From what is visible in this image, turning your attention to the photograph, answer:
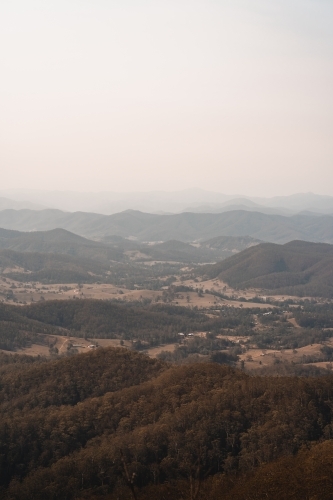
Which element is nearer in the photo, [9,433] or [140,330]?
[9,433]

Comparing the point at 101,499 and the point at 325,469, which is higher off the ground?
the point at 325,469

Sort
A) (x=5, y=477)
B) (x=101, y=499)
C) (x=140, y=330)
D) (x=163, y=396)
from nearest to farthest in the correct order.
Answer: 1. (x=101, y=499)
2. (x=5, y=477)
3. (x=163, y=396)
4. (x=140, y=330)

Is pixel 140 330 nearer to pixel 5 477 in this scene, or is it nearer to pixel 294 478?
pixel 5 477

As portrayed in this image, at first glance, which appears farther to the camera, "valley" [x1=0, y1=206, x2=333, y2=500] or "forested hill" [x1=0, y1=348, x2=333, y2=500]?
"valley" [x1=0, y1=206, x2=333, y2=500]

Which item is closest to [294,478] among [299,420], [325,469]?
[325,469]

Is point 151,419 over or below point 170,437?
below

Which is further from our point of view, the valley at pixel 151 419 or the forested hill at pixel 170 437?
the valley at pixel 151 419

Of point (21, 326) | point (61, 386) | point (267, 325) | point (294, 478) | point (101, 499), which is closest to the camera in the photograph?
point (294, 478)

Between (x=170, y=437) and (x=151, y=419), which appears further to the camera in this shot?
(x=151, y=419)
